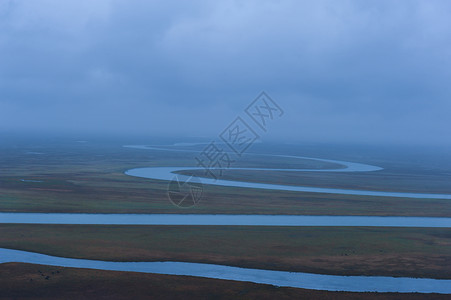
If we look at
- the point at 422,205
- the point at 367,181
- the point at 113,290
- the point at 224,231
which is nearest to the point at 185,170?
the point at 367,181

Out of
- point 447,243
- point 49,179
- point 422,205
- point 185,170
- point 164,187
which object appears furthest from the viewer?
point 185,170

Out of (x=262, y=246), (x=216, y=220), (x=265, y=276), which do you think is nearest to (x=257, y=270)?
(x=265, y=276)

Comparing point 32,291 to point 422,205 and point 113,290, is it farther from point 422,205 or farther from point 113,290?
point 422,205

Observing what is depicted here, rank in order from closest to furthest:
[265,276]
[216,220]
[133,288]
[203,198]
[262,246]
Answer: [133,288], [265,276], [262,246], [216,220], [203,198]

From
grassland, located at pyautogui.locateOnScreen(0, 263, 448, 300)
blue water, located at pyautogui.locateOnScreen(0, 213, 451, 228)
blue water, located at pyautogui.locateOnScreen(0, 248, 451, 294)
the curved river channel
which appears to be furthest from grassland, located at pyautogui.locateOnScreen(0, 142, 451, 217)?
grassland, located at pyautogui.locateOnScreen(0, 263, 448, 300)

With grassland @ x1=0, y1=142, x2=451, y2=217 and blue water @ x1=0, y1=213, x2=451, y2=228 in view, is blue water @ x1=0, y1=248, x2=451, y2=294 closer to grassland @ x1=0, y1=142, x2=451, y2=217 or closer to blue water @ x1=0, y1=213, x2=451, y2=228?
blue water @ x1=0, y1=213, x2=451, y2=228

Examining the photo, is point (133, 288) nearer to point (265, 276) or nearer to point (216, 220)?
point (265, 276)
